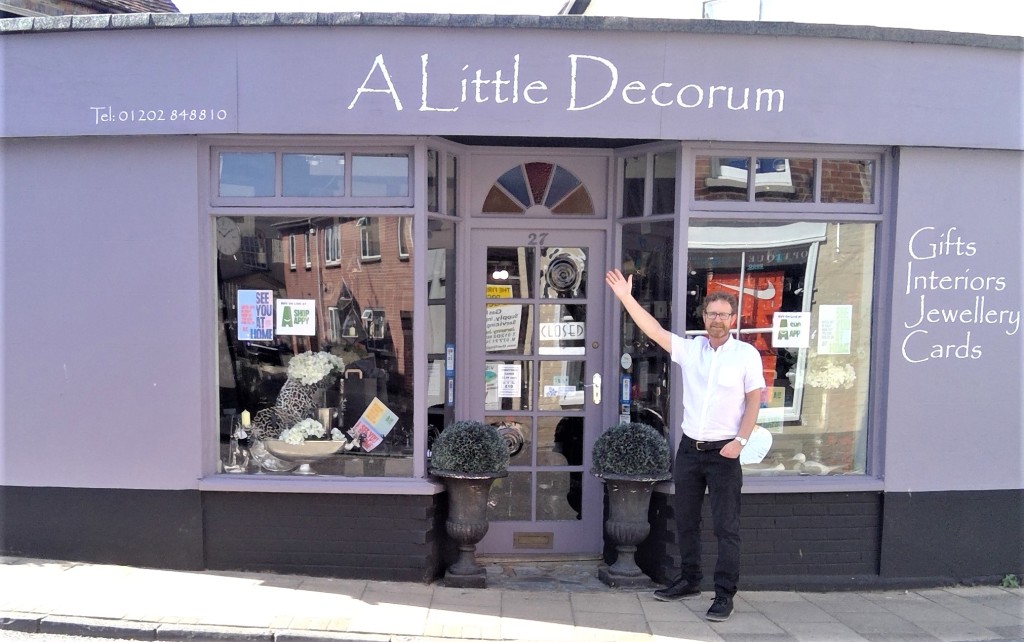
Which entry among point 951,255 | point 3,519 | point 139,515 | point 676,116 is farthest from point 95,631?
point 951,255

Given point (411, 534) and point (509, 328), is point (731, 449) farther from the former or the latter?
point (411, 534)

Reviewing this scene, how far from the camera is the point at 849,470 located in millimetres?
5922

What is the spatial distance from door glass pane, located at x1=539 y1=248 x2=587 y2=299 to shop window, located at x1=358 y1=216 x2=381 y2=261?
123cm

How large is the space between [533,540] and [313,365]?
2.06m

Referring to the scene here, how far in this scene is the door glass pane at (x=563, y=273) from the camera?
6180 mm

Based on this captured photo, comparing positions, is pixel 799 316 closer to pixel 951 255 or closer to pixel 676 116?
pixel 951 255

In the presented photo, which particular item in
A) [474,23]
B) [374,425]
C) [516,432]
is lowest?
[516,432]

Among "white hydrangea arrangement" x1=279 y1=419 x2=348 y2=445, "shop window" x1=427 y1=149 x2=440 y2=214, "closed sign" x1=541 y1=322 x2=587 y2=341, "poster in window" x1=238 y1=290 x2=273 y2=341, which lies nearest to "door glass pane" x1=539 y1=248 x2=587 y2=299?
"closed sign" x1=541 y1=322 x2=587 y2=341

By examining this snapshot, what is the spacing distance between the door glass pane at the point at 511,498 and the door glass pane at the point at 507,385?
0.52 meters

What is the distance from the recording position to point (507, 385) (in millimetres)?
6203

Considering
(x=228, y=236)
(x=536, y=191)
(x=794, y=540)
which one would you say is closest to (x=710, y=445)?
(x=794, y=540)

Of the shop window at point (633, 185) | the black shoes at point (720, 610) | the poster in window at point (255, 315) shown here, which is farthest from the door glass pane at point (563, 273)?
the black shoes at point (720, 610)

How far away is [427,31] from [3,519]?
14.4 feet

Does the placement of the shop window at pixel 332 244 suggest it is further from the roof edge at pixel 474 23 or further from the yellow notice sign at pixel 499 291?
the roof edge at pixel 474 23
